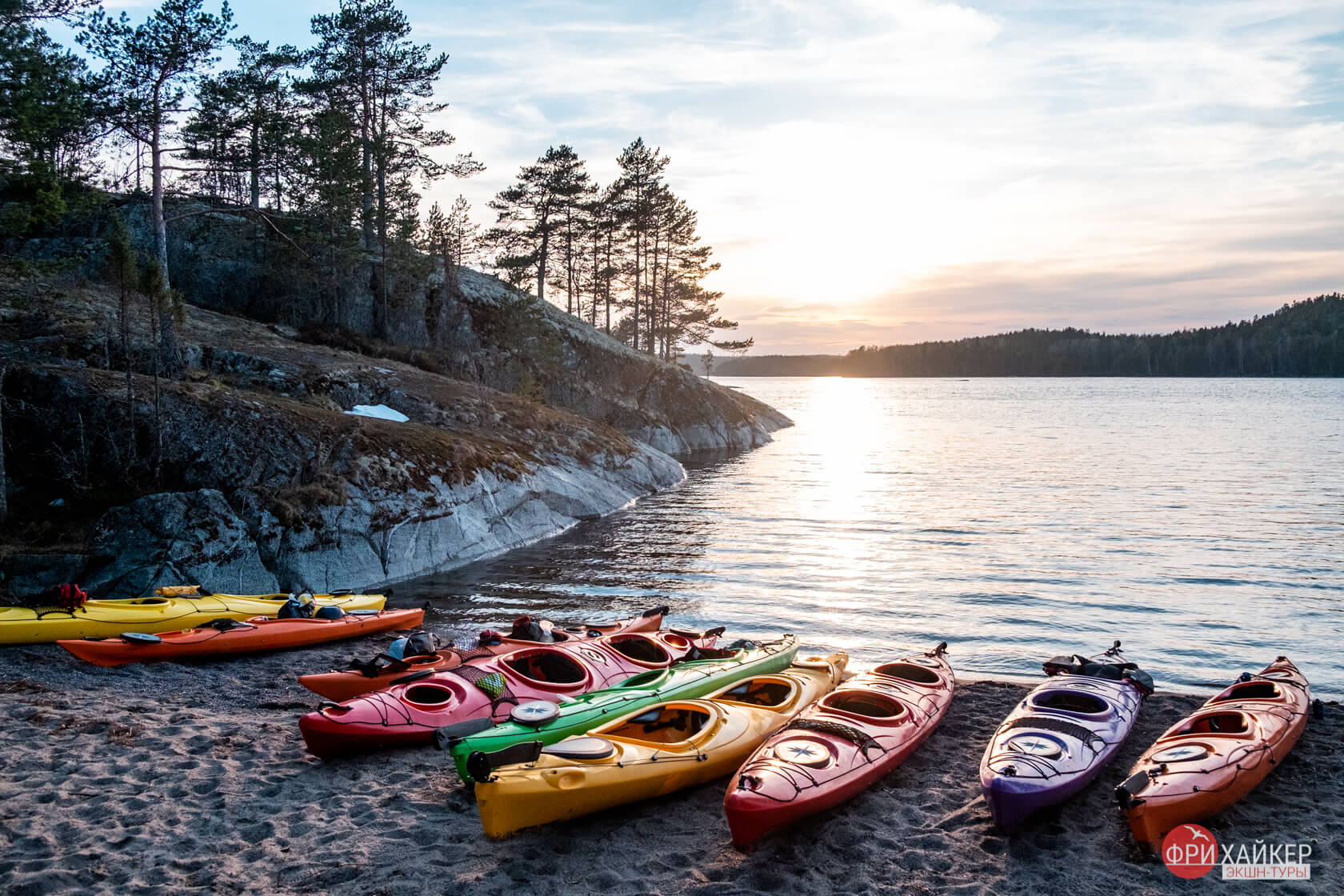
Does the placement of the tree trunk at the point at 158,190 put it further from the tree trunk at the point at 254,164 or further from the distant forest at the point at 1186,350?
the distant forest at the point at 1186,350

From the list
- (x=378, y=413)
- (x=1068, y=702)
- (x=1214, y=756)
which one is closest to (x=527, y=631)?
(x=1068, y=702)

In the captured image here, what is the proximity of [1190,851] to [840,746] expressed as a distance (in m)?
2.82

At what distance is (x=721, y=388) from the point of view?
54.1 meters

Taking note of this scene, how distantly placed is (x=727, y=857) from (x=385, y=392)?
20852 mm

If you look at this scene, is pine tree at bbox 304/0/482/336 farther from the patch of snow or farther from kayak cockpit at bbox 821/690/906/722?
kayak cockpit at bbox 821/690/906/722

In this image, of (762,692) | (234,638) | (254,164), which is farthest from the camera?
(254,164)

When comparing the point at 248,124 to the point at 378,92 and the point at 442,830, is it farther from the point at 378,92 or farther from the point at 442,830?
the point at 442,830

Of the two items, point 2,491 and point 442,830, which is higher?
point 2,491

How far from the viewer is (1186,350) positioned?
145 meters

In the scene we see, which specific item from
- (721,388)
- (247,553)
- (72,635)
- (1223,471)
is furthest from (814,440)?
(72,635)

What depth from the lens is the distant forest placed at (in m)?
133

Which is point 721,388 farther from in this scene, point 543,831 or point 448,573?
point 543,831

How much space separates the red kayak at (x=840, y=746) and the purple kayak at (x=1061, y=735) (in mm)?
854

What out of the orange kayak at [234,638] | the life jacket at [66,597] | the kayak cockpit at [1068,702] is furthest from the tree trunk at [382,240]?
the kayak cockpit at [1068,702]
